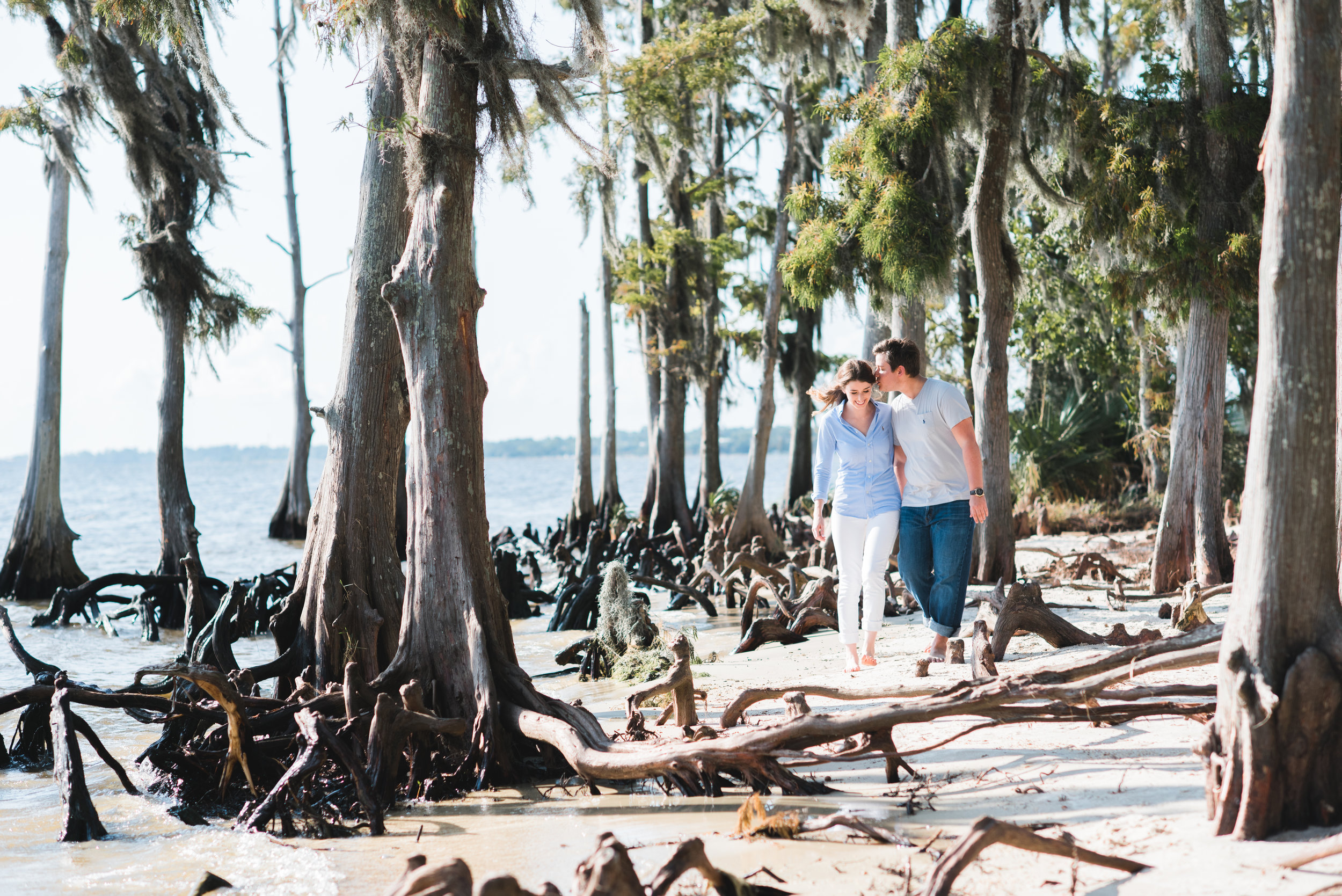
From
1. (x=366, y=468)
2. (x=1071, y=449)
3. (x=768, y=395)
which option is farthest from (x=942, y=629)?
(x=1071, y=449)

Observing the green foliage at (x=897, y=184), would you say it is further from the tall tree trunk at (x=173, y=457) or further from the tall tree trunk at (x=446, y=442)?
the tall tree trunk at (x=173, y=457)

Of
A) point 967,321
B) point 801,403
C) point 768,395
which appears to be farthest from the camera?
point 801,403

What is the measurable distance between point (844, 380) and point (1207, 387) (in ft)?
13.5

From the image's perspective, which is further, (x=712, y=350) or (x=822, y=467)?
(x=712, y=350)

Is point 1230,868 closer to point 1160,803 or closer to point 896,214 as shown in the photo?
point 1160,803

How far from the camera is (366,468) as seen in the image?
6449 millimetres

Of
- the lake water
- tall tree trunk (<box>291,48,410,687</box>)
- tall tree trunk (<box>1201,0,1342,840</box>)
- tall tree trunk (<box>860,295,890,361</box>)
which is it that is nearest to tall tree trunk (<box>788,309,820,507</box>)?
the lake water

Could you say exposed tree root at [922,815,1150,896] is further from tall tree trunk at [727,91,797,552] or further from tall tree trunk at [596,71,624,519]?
tall tree trunk at [596,71,624,519]

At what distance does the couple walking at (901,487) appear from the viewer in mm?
5688

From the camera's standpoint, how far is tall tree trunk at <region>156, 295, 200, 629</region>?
12.2 m

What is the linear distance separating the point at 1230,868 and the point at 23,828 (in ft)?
16.1

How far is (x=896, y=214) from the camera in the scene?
9.14m

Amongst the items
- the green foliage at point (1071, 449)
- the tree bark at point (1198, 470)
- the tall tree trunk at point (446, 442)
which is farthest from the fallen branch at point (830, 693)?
the green foliage at point (1071, 449)

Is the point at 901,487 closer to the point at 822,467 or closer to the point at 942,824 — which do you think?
the point at 822,467
